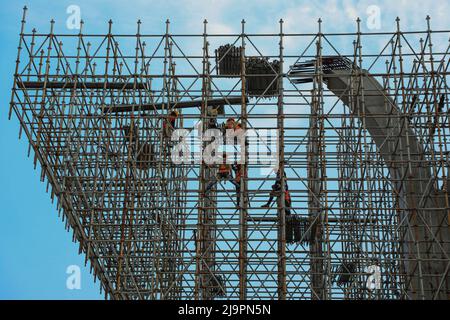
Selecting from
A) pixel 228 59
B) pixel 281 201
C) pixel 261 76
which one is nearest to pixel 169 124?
pixel 228 59

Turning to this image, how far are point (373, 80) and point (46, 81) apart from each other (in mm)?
8229

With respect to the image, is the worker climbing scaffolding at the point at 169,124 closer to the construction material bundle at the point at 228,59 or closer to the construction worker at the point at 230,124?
the construction worker at the point at 230,124

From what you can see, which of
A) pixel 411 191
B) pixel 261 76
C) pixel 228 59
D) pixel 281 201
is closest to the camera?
pixel 281 201

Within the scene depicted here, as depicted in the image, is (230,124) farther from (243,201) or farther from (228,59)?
(243,201)

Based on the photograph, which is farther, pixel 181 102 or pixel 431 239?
pixel 181 102

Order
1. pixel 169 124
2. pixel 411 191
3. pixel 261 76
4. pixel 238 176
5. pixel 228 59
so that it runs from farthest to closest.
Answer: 1. pixel 228 59
2. pixel 169 124
3. pixel 261 76
4. pixel 238 176
5. pixel 411 191

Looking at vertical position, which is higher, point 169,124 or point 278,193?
point 169,124

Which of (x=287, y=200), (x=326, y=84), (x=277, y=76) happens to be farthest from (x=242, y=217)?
(x=326, y=84)

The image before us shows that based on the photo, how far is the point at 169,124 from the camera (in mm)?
26234

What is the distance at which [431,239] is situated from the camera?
24.2 metres

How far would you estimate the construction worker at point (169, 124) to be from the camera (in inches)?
1010
